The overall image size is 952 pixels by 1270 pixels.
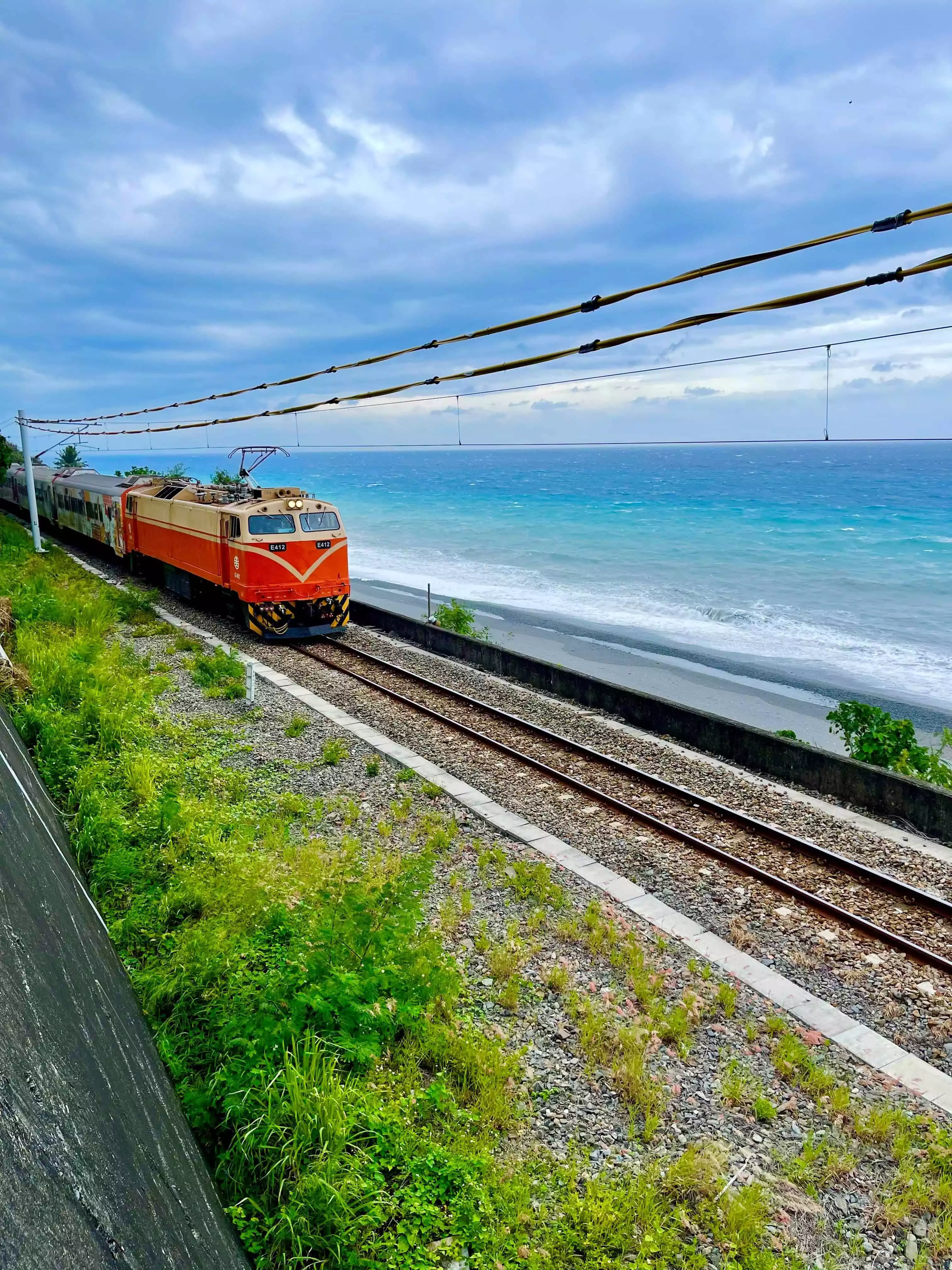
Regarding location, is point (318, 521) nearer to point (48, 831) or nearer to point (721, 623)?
point (48, 831)

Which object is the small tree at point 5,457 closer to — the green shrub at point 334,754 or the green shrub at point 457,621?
the green shrub at point 457,621

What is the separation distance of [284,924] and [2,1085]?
17.2 ft

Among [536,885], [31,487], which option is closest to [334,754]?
[536,885]

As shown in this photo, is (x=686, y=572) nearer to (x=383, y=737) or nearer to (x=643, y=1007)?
(x=383, y=737)

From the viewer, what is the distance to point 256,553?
18.1 m

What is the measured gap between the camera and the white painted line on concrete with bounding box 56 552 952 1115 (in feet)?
19.8

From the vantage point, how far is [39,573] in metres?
22.8

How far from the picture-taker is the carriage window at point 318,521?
733 inches

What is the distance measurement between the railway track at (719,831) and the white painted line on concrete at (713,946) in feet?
3.90

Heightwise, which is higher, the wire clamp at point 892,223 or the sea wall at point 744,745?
the wire clamp at point 892,223

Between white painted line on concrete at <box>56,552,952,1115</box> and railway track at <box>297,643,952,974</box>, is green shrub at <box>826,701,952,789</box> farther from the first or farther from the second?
railway track at <box>297,643,952,974</box>

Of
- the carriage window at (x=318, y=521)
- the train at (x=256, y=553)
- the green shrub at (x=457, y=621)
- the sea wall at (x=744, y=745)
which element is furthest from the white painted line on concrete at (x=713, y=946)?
the green shrub at (x=457, y=621)

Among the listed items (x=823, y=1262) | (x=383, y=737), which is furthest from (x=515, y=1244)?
(x=383, y=737)

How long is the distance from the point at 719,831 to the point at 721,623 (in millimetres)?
25930
